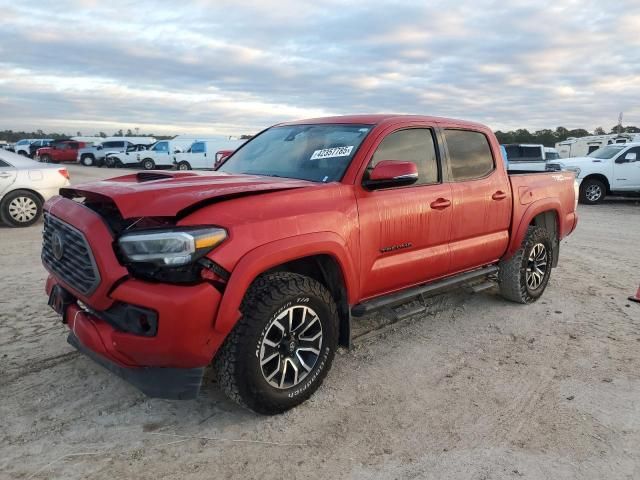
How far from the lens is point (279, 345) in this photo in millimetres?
3100

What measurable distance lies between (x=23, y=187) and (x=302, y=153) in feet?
24.6

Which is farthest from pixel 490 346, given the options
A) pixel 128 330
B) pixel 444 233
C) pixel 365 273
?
pixel 128 330

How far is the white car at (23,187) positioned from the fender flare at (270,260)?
8196mm

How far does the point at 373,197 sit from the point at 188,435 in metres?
1.92

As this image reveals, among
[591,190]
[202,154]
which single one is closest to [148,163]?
[202,154]

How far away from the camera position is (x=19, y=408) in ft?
10.3

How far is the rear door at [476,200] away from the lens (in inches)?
171

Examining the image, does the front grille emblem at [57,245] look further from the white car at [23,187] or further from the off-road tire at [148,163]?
the off-road tire at [148,163]

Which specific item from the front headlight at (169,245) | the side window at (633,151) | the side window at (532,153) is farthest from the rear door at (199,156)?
the front headlight at (169,245)

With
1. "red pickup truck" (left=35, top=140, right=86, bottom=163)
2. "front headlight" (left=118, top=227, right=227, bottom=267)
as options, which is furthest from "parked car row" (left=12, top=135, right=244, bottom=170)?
"front headlight" (left=118, top=227, right=227, bottom=267)

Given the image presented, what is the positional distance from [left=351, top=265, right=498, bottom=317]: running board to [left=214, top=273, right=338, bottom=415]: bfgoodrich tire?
0.34 m

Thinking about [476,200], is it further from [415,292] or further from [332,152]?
[332,152]

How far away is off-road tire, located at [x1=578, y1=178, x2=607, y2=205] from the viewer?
15.0 metres

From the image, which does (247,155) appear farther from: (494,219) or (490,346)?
(490,346)
